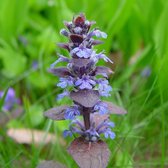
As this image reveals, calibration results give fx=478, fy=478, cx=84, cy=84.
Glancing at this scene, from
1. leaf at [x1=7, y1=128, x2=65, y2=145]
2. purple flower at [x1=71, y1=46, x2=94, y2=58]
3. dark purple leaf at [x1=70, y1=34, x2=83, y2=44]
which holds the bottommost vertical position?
leaf at [x1=7, y1=128, x2=65, y2=145]

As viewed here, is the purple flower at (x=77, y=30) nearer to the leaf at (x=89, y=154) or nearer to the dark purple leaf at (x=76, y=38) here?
the dark purple leaf at (x=76, y=38)

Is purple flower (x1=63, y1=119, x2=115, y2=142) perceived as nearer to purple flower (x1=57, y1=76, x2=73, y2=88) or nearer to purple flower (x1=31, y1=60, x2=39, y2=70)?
purple flower (x1=57, y1=76, x2=73, y2=88)

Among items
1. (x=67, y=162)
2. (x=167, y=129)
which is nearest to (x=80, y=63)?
(x=67, y=162)

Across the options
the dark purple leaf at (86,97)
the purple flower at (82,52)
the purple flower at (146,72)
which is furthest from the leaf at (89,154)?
the purple flower at (146,72)

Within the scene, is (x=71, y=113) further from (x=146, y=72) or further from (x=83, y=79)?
(x=146, y=72)

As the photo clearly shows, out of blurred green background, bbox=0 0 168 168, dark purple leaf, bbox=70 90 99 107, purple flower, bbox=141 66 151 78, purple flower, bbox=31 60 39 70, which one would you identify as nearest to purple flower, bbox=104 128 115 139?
dark purple leaf, bbox=70 90 99 107

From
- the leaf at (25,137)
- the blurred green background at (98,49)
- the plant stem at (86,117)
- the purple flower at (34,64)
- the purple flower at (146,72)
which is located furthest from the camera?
the purple flower at (34,64)

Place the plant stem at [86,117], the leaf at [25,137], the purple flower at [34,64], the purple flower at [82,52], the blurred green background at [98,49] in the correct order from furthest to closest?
1. the purple flower at [34,64]
2. the blurred green background at [98,49]
3. the leaf at [25,137]
4. the plant stem at [86,117]
5. the purple flower at [82,52]
